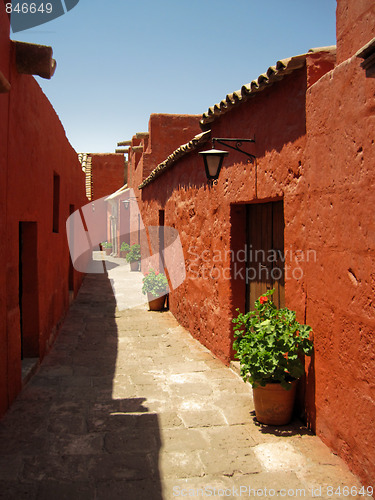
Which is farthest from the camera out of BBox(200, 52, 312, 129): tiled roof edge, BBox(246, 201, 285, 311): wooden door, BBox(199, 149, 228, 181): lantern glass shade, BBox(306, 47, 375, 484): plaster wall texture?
BBox(199, 149, 228, 181): lantern glass shade

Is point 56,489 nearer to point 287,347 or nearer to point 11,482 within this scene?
point 11,482

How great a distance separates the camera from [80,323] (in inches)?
344

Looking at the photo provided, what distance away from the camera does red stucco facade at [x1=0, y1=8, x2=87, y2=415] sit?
4514mm

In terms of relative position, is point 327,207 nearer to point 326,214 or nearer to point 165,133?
point 326,214

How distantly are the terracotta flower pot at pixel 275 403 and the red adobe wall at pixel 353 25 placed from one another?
291cm

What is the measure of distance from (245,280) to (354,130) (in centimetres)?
297

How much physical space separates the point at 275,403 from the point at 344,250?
1.64 meters

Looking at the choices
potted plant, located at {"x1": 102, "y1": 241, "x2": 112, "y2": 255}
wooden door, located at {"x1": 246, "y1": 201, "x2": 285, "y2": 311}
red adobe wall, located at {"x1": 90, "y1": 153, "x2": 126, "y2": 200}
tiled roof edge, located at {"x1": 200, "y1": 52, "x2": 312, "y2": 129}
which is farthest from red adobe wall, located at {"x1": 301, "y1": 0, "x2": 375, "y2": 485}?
potted plant, located at {"x1": 102, "y1": 241, "x2": 112, "y2": 255}

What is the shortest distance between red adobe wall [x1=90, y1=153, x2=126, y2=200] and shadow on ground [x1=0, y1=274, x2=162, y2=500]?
2089cm

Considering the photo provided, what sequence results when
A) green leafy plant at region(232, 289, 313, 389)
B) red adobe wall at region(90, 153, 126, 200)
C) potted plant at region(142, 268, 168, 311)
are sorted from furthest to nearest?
1. red adobe wall at region(90, 153, 126, 200)
2. potted plant at region(142, 268, 168, 311)
3. green leafy plant at region(232, 289, 313, 389)

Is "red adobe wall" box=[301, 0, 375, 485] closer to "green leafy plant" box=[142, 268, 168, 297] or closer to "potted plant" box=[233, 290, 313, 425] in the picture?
"potted plant" box=[233, 290, 313, 425]

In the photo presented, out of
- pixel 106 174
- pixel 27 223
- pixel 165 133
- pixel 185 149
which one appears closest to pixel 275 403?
pixel 27 223

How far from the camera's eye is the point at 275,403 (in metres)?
4.27

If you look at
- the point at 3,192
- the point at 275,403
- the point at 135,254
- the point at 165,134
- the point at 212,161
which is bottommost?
the point at 275,403
